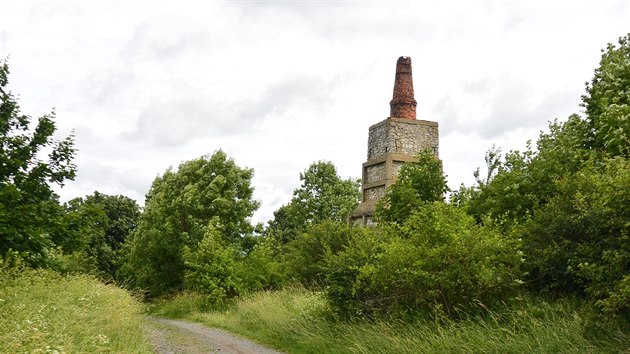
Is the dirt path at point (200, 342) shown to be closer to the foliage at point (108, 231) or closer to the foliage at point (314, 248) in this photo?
the foliage at point (314, 248)

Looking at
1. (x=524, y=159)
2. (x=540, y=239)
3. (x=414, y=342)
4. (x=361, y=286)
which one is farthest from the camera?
(x=524, y=159)

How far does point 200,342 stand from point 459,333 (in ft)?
25.3

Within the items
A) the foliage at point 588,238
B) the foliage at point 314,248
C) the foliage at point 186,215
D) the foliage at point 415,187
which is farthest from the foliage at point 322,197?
the foliage at point 588,238

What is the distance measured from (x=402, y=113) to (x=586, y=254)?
1411 cm

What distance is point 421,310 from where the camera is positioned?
11008 mm

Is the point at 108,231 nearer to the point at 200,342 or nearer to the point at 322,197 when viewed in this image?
the point at 322,197

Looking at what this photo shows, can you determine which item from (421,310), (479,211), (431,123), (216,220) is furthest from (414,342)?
(216,220)

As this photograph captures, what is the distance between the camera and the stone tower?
69.2 feet

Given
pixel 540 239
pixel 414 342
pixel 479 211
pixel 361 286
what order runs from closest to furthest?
pixel 414 342, pixel 540 239, pixel 361 286, pixel 479 211

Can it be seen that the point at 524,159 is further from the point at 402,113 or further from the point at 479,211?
the point at 402,113

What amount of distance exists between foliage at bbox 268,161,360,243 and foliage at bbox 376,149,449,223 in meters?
23.7

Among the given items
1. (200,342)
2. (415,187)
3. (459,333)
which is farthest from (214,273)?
(459,333)

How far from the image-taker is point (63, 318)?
9.08 m

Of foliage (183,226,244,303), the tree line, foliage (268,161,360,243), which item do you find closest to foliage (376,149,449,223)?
the tree line
